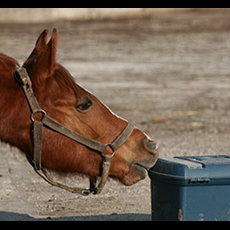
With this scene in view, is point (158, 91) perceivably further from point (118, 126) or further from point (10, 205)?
point (118, 126)

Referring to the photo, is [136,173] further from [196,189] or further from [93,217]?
[93,217]

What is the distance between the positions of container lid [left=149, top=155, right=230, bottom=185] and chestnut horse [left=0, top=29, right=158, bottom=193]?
0.18 m

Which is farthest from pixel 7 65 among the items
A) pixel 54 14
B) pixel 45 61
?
pixel 54 14

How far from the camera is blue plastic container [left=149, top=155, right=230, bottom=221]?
413 centimetres

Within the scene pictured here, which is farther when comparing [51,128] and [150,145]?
[150,145]

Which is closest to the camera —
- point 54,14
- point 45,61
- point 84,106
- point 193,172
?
point 45,61

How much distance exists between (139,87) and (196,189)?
31.1 feet

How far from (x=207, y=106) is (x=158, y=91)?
1.94 metres

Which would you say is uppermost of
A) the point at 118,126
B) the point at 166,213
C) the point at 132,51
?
the point at 118,126

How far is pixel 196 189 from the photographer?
4156 millimetres

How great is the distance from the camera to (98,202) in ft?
19.0

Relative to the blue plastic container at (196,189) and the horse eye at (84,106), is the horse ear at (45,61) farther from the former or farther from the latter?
the blue plastic container at (196,189)

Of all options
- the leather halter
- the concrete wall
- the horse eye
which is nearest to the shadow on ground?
the leather halter
